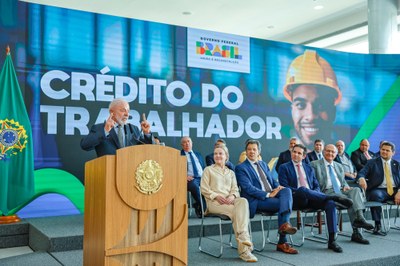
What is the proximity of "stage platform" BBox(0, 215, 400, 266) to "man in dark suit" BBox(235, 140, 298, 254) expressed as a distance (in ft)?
0.82

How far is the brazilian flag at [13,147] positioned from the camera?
5277 mm

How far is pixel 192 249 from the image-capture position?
14.0 ft

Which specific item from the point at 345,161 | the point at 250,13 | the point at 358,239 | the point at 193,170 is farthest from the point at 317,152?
the point at 250,13

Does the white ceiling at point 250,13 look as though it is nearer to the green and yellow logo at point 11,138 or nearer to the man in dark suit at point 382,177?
the green and yellow logo at point 11,138

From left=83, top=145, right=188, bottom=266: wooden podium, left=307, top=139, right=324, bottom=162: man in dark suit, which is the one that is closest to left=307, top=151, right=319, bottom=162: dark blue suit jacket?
left=307, top=139, right=324, bottom=162: man in dark suit

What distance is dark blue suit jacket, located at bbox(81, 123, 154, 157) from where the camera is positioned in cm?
337

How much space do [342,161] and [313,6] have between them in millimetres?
4249

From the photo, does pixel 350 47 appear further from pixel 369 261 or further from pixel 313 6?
pixel 369 261

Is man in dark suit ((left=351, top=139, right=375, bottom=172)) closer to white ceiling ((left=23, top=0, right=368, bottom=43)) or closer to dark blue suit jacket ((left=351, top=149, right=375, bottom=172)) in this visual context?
dark blue suit jacket ((left=351, top=149, right=375, bottom=172))

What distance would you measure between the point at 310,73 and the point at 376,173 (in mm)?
3007

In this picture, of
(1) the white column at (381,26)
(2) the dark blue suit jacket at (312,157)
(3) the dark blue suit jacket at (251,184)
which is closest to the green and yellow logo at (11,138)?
(3) the dark blue suit jacket at (251,184)

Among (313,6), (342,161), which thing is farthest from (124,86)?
(313,6)

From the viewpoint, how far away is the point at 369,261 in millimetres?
3793

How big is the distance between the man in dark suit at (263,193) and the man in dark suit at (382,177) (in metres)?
1.45
